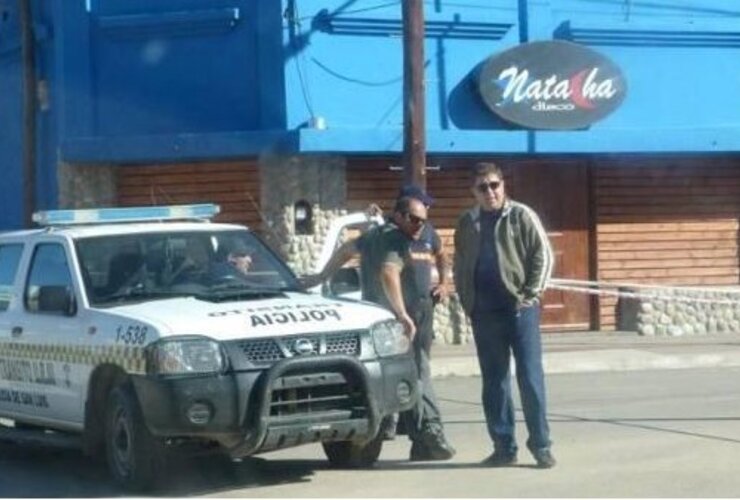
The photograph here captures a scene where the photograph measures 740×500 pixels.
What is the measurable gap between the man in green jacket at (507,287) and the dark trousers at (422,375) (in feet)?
1.76

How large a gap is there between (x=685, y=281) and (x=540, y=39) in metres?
4.09

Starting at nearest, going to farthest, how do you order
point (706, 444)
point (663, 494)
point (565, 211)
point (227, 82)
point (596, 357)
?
point (663, 494) → point (706, 444) → point (596, 357) → point (227, 82) → point (565, 211)

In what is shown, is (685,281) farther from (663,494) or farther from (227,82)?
(663,494)

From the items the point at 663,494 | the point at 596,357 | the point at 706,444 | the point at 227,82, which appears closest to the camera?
the point at 663,494

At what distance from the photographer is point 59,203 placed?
2247 centimetres

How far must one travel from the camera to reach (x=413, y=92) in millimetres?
18141

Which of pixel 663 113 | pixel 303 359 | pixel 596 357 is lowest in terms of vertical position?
pixel 596 357

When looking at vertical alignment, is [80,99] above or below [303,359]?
above

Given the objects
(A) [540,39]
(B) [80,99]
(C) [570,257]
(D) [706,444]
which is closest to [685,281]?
(C) [570,257]

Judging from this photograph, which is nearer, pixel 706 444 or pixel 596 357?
pixel 706 444

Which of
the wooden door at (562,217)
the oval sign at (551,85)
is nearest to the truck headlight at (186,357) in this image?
the oval sign at (551,85)

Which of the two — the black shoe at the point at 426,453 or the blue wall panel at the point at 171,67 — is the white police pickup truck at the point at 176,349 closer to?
the black shoe at the point at 426,453

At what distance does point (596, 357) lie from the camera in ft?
62.3

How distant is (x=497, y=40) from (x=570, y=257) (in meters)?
3.16
